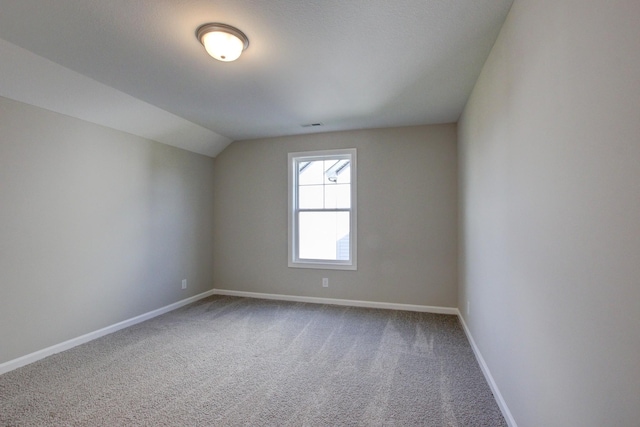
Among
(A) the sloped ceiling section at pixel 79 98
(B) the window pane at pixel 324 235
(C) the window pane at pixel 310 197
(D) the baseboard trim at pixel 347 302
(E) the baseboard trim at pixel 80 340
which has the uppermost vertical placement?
(A) the sloped ceiling section at pixel 79 98

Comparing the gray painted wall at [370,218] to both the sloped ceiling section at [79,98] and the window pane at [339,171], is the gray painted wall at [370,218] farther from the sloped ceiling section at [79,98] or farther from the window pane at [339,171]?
the sloped ceiling section at [79,98]

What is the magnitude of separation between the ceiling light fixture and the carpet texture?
2398 mm

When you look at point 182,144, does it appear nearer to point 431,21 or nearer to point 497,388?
point 431,21

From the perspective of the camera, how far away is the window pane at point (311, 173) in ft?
14.9

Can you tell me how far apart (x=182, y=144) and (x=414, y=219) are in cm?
343

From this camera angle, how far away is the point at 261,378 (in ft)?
7.76

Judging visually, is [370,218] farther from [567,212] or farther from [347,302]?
[567,212]

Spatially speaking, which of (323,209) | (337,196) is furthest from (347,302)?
(337,196)

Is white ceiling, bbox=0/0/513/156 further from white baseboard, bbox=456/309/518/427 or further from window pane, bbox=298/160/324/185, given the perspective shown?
white baseboard, bbox=456/309/518/427

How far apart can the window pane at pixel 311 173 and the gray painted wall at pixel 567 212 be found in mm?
2733

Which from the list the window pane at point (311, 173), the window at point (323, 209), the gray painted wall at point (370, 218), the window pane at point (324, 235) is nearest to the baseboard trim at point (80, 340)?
the gray painted wall at point (370, 218)

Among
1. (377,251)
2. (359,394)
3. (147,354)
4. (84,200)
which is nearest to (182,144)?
(84,200)

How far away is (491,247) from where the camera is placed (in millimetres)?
2207

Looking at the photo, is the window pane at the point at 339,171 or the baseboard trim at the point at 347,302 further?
the window pane at the point at 339,171
